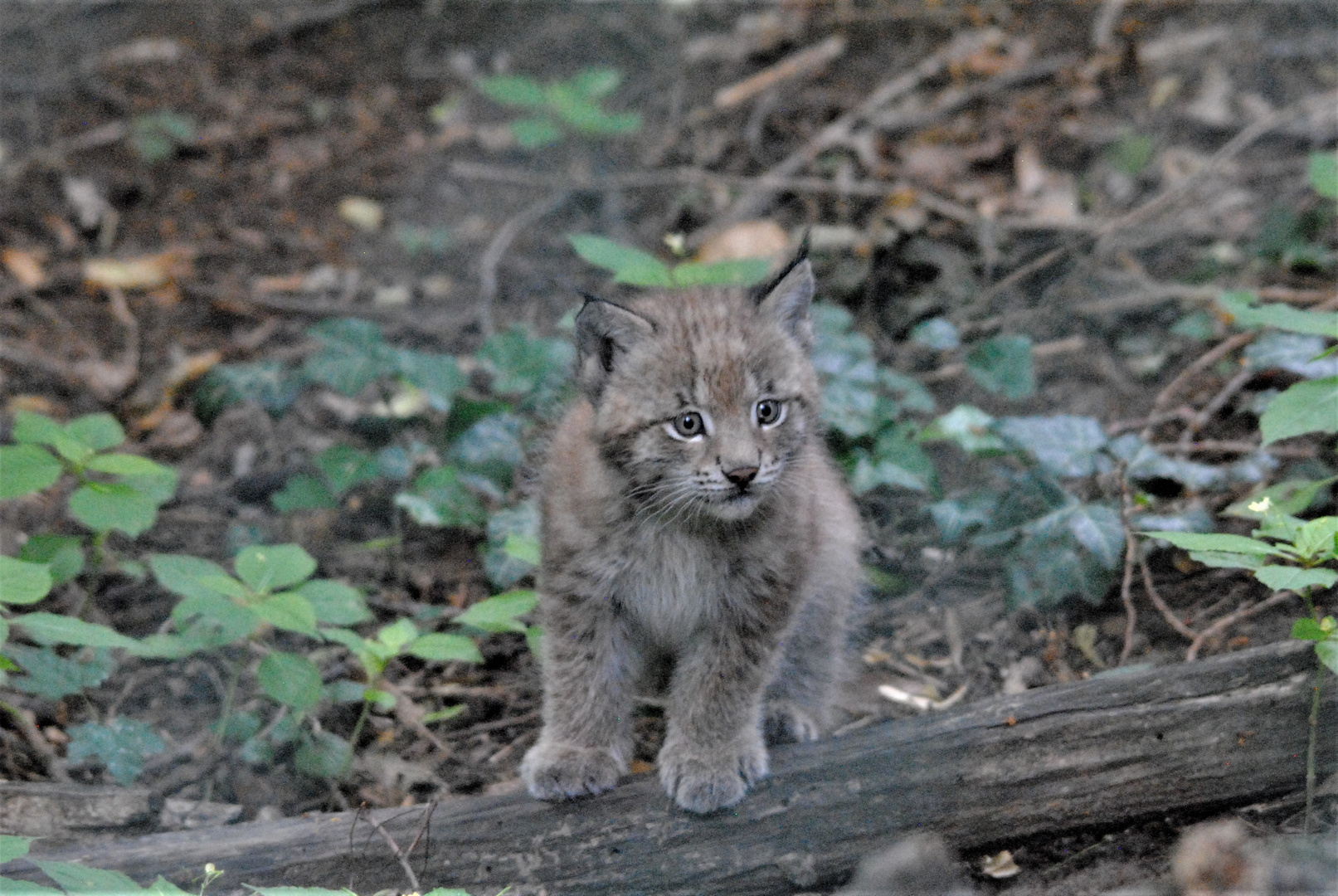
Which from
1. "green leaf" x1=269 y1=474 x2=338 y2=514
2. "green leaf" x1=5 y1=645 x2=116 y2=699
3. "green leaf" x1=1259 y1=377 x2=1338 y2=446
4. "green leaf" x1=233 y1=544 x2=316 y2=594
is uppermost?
"green leaf" x1=1259 y1=377 x2=1338 y2=446

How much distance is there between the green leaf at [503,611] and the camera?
3691mm

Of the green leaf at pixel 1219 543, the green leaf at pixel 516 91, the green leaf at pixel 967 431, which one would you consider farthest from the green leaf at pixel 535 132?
the green leaf at pixel 1219 543

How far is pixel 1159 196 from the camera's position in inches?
251

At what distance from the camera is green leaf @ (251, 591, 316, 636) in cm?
331

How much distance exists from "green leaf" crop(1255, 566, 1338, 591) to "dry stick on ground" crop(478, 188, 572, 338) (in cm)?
438

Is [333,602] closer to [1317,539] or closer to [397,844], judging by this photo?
[397,844]

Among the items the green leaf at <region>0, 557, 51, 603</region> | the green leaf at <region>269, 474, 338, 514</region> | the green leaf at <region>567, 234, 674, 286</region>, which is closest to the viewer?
the green leaf at <region>0, 557, 51, 603</region>

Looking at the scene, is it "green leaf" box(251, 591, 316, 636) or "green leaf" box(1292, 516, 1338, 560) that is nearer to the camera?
"green leaf" box(1292, 516, 1338, 560)

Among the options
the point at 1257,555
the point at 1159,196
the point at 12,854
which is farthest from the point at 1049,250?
the point at 12,854

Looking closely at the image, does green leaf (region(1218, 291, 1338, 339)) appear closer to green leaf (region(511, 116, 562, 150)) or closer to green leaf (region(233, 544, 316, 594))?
green leaf (region(233, 544, 316, 594))

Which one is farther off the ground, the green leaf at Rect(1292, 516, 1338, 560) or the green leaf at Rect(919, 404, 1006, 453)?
the green leaf at Rect(1292, 516, 1338, 560)

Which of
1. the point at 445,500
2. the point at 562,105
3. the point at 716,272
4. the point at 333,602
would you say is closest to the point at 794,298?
the point at 716,272

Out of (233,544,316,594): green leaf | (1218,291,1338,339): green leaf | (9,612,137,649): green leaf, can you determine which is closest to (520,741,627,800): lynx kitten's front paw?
(233,544,316,594): green leaf

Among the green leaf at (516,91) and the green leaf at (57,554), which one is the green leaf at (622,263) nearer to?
the green leaf at (57,554)
